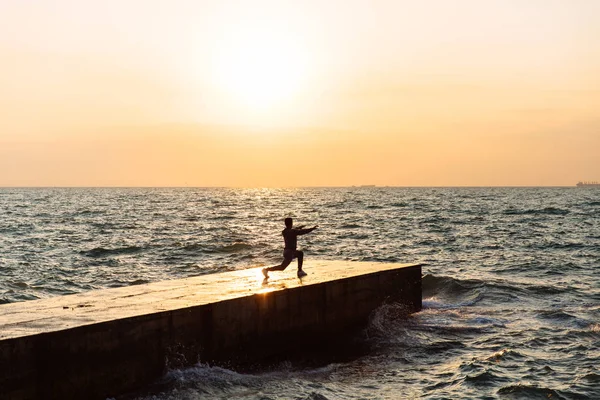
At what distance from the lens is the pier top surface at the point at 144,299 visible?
9.81 m

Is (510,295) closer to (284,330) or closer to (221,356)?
(284,330)

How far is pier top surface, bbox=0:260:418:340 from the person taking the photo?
32.2 ft

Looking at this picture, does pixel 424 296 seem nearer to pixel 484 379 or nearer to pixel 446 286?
pixel 446 286


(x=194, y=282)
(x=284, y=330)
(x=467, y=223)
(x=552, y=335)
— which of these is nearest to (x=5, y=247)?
(x=194, y=282)

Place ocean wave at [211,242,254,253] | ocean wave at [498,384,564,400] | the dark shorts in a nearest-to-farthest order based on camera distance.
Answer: ocean wave at [498,384,564,400]
the dark shorts
ocean wave at [211,242,254,253]

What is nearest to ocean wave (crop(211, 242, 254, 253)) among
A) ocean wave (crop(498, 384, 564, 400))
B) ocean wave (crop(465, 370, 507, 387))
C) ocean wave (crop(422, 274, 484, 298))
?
ocean wave (crop(422, 274, 484, 298))

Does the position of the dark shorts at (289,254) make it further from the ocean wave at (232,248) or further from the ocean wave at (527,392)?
the ocean wave at (232,248)

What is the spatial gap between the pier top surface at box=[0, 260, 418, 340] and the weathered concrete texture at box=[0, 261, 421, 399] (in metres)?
0.02

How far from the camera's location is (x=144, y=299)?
39.1 ft

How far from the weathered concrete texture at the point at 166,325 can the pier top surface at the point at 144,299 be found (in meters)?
0.02

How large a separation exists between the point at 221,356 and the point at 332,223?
45.5 metres

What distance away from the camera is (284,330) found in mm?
12914

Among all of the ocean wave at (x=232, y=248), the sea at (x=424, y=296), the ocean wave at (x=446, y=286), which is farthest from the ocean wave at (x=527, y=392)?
the ocean wave at (x=232, y=248)

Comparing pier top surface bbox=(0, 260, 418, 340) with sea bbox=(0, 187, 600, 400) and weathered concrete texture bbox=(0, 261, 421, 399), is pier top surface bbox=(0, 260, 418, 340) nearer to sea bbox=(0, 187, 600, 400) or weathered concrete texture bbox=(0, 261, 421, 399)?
weathered concrete texture bbox=(0, 261, 421, 399)
